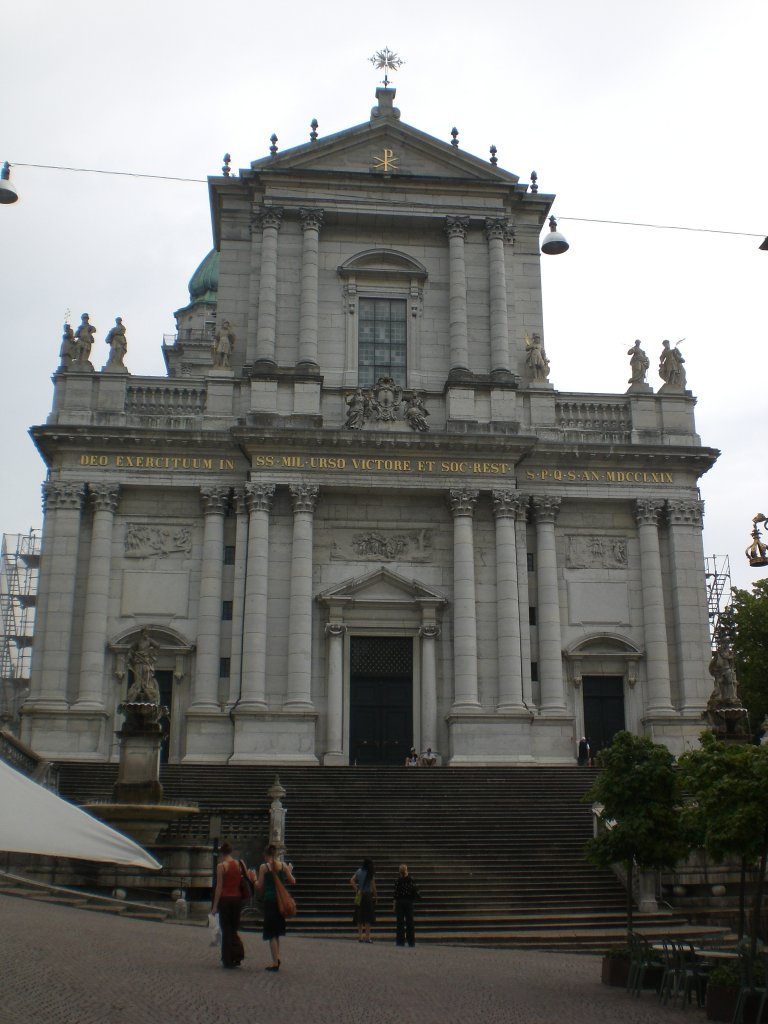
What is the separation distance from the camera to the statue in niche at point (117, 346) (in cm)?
4122

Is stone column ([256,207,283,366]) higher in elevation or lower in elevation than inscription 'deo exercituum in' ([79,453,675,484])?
higher

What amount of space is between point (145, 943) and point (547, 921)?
29.8 feet

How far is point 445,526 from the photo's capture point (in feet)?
132

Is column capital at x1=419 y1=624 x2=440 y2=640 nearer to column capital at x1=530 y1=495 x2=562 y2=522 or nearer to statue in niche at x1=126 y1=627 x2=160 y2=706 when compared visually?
column capital at x1=530 y1=495 x2=562 y2=522

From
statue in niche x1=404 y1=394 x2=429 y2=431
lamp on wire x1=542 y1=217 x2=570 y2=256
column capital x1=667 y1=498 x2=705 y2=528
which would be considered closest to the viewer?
lamp on wire x1=542 y1=217 x2=570 y2=256

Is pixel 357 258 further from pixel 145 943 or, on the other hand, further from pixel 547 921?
pixel 145 943

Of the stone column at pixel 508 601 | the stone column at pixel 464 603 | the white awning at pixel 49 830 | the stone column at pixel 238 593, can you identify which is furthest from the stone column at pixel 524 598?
the white awning at pixel 49 830

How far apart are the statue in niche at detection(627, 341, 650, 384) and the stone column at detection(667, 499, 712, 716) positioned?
16.9 feet

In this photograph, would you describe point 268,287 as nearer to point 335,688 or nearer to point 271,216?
point 271,216

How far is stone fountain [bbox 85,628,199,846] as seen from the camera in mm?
24484

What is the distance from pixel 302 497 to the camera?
38.8 meters

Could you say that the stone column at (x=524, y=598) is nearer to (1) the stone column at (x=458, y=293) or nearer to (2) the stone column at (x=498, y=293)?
(2) the stone column at (x=498, y=293)

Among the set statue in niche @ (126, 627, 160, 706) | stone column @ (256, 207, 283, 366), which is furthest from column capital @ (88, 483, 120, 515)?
statue in niche @ (126, 627, 160, 706)

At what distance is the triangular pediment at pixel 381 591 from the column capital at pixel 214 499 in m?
4.58
